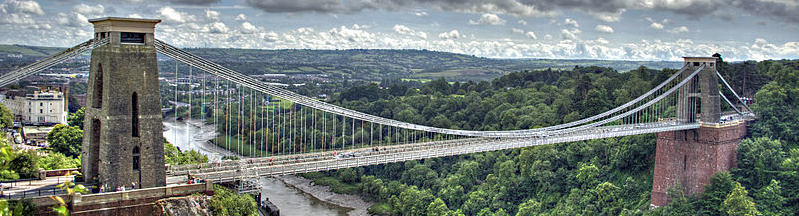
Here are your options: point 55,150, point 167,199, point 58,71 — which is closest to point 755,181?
point 167,199

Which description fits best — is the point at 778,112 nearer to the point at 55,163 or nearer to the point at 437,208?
the point at 437,208

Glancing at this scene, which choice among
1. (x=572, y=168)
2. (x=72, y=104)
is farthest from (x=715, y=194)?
(x=72, y=104)

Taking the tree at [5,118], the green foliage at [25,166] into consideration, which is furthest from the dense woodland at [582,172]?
the green foliage at [25,166]

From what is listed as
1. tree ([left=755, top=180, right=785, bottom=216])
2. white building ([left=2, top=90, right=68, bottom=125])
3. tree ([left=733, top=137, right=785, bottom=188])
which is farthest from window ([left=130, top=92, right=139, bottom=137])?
white building ([left=2, top=90, right=68, bottom=125])

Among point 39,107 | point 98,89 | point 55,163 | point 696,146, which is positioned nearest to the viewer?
point 98,89

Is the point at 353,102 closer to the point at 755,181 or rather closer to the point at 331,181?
the point at 331,181

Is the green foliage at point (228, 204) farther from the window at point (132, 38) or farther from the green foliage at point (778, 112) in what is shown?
the green foliage at point (778, 112)
